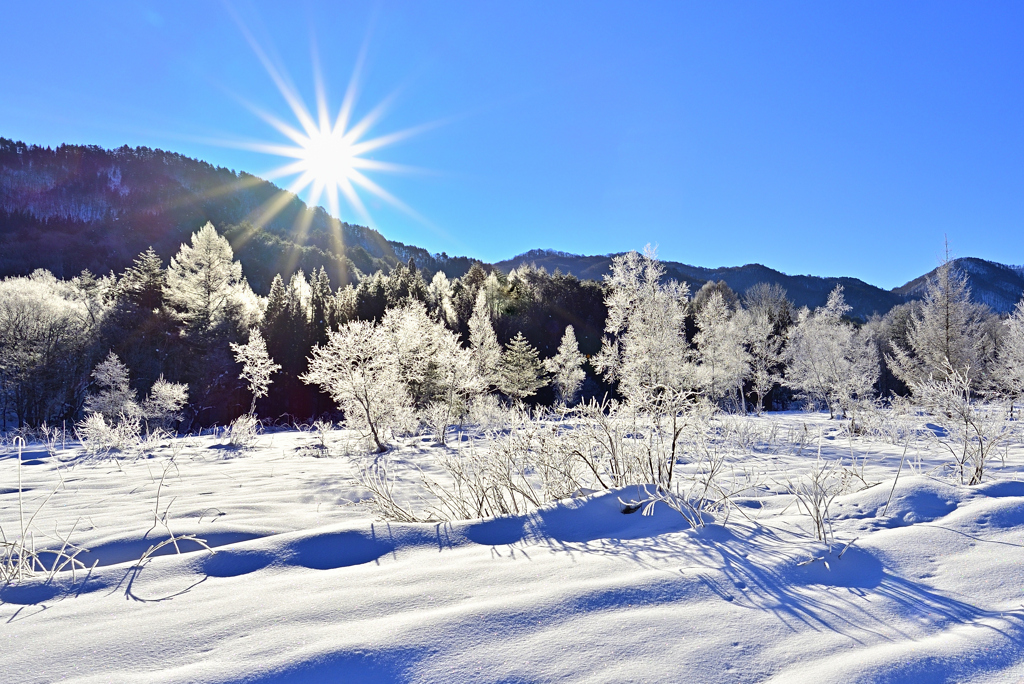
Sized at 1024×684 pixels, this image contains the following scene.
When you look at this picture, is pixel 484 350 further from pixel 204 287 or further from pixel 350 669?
pixel 350 669

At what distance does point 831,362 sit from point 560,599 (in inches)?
971

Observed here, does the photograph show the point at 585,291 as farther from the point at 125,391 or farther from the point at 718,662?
the point at 718,662

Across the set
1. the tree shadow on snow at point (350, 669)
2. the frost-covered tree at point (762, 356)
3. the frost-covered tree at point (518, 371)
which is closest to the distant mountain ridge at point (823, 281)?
the frost-covered tree at point (762, 356)

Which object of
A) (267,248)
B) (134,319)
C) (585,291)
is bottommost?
(134,319)

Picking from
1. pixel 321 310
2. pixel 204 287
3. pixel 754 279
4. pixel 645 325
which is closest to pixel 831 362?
pixel 645 325

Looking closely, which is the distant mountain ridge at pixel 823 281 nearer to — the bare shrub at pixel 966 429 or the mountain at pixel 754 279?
the mountain at pixel 754 279

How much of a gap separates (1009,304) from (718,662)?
441 feet

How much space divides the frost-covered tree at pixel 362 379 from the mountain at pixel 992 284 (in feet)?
359

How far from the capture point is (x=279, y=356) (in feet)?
101

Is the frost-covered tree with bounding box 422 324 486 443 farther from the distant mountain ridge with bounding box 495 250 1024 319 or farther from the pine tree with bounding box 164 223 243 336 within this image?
the distant mountain ridge with bounding box 495 250 1024 319

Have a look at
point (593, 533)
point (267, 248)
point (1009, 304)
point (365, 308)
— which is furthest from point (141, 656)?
point (1009, 304)

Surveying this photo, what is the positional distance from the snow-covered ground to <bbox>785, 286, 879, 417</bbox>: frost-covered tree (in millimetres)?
18745

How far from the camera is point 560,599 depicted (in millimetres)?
1630

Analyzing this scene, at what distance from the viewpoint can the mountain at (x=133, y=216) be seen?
56.8 meters
